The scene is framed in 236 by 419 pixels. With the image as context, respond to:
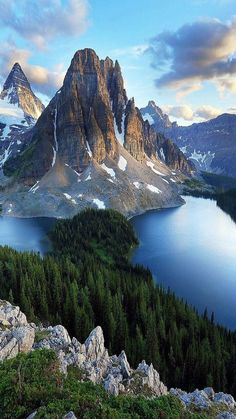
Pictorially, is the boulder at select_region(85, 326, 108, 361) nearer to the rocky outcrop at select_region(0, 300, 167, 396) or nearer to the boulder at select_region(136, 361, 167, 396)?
the rocky outcrop at select_region(0, 300, 167, 396)

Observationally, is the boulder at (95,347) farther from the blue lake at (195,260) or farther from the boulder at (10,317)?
the blue lake at (195,260)

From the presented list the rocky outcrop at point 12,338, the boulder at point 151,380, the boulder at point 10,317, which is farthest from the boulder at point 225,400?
the boulder at point 10,317

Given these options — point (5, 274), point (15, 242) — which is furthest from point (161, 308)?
point (15, 242)

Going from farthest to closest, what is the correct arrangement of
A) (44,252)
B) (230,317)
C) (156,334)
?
(44,252) < (230,317) < (156,334)

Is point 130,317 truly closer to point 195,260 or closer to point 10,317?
point 10,317

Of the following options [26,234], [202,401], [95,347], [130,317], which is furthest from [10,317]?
[26,234]

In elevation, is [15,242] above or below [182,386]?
below

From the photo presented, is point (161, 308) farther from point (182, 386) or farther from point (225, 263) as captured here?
point (225, 263)
